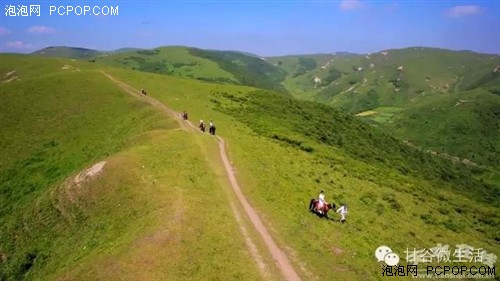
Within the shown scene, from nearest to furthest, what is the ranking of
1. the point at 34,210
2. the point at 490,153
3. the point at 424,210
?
the point at 34,210, the point at 424,210, the point at 490,153

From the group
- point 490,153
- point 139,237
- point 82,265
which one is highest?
point 139,237

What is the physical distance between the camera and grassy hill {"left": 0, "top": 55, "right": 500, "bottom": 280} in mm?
30359

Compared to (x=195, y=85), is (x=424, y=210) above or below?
below

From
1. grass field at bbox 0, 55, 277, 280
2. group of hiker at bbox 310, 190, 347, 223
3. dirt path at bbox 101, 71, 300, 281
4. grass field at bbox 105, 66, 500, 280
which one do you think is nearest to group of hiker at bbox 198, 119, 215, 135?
grass field at bbox 105, 66, 500, 280

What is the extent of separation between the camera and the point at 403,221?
4969 centimetres

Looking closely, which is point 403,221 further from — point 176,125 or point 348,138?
point 348,138

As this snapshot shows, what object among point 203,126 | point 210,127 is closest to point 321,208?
point 210,127

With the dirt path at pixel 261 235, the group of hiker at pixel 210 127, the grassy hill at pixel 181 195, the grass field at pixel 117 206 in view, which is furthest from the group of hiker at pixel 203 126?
the dirt path at pixel 261 235

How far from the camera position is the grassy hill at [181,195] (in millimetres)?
30359

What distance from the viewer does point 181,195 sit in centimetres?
3781

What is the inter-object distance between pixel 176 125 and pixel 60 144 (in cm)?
2323

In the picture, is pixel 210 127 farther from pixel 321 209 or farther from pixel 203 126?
pixel 321 209

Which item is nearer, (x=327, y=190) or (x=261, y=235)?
(x=261, y=235)

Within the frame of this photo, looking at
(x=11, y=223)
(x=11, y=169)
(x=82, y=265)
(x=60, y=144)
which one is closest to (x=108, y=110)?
(x=60, y=144)
